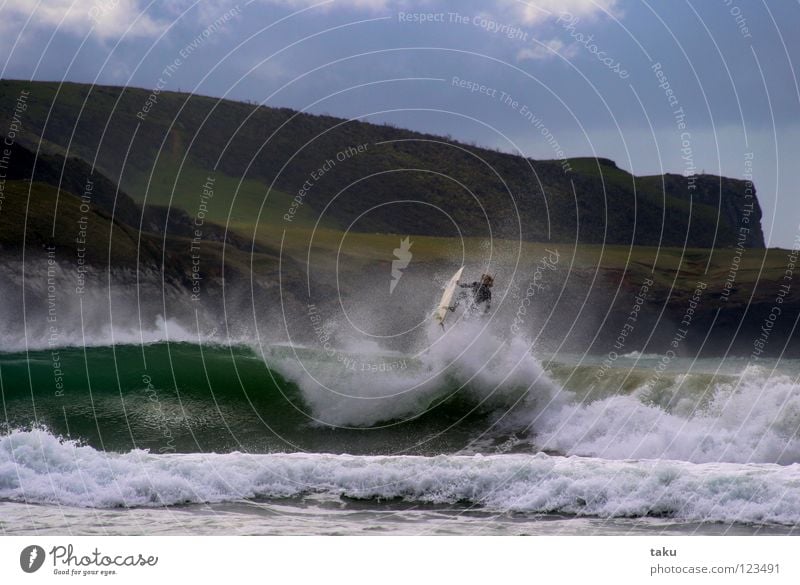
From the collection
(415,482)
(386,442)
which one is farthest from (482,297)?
(415,482)

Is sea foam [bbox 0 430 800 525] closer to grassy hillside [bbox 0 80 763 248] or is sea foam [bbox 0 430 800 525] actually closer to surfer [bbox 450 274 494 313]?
surfer [bbox 450 274 494 313]

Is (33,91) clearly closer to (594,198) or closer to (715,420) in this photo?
(594,198)

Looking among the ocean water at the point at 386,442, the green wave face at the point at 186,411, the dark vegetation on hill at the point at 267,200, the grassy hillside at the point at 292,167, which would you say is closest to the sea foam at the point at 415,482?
the ocean water at the point at 386,442

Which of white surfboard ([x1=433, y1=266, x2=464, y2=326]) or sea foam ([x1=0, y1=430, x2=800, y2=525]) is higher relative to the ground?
white surfboard ([x1=433, y1=266, x2=464, y2=326])

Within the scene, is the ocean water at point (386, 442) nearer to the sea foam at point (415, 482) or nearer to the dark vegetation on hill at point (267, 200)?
the sea foam at point (415, 482)

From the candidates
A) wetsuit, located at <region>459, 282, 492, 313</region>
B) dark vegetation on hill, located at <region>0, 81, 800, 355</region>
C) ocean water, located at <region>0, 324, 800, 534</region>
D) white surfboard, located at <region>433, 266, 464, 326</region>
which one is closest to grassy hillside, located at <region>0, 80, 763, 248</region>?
dark vegetation on hill, located at <region>0, 81, 800, 355</region>
